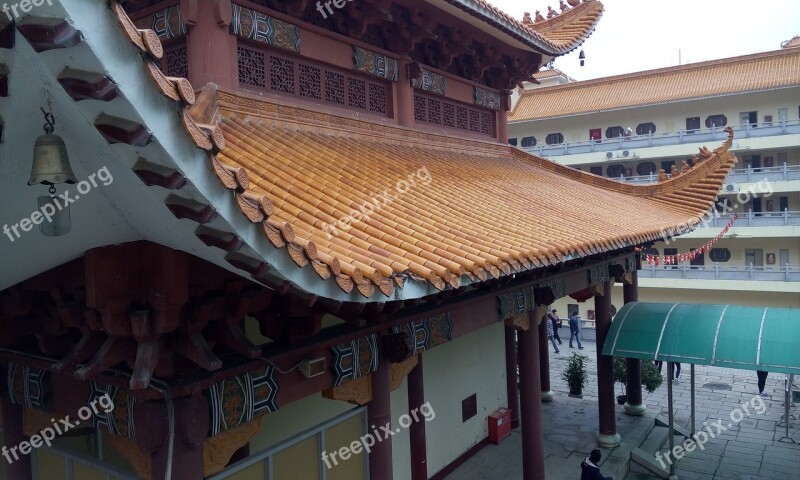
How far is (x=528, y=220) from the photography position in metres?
6.42

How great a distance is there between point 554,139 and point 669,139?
658cm

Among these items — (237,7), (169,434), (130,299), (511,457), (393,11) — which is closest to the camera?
(130,299)

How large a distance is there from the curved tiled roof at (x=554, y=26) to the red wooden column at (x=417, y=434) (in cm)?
492

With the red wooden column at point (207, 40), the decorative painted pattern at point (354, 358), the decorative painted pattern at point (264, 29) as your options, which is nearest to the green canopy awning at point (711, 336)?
the decorative painted pattern at point (354, 358)

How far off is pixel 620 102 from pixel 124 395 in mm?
31001

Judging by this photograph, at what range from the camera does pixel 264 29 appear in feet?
19.1

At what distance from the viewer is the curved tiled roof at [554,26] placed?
26.8ft

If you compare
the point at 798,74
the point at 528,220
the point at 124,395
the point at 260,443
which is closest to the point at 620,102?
the point at 798,74

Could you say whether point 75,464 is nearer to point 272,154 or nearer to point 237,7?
point 272,154

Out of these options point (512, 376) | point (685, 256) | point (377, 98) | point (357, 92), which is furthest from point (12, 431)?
point (685, 256)

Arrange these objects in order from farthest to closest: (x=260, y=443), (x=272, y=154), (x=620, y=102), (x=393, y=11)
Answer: (x=620, y=102) < (x=393, y=11) < (x=260, y=443) < (x=272, y=154)

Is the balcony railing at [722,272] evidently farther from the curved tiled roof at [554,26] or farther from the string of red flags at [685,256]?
the curved tiled roof at [554,26]

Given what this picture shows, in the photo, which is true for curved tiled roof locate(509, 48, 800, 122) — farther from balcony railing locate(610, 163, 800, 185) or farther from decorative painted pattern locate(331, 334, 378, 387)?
decorative painted pattern locate(331, 334, 378, 387)

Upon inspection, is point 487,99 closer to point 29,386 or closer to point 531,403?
point 531,403
